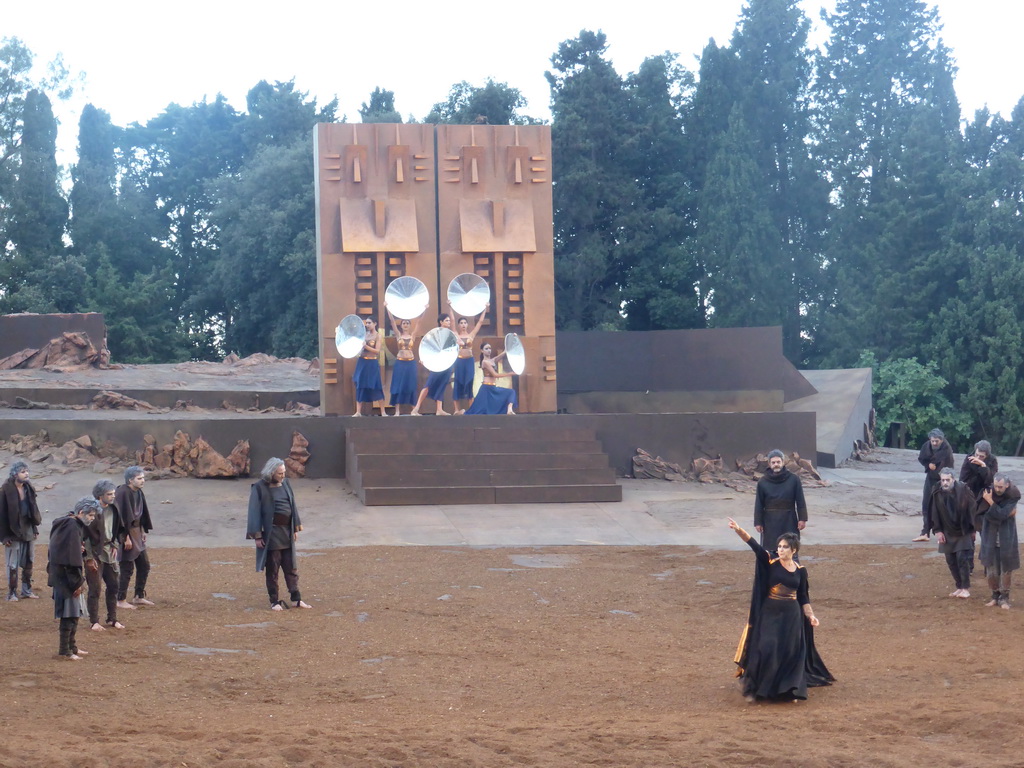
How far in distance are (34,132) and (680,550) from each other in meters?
34.3

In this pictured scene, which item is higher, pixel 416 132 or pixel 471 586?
pixel 416 132

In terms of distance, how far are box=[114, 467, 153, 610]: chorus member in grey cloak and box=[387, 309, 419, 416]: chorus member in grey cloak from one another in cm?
848

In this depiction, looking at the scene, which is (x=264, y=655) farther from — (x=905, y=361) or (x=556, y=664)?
(x=905, y=361)

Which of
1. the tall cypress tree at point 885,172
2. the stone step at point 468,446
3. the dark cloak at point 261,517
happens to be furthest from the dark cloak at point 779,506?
the tall cypress tree at point 885,172

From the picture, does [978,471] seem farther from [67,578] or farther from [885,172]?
[885,172]

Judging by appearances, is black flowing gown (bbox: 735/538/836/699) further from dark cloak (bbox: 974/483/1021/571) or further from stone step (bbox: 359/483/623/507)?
stone step (bbox: 359/483/623/507)

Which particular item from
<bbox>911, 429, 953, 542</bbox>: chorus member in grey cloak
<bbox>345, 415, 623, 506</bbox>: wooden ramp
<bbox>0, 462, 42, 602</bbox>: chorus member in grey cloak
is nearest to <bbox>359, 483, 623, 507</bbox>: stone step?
<bbox>345, 415, 623, 506</bbox>: wooden ramp

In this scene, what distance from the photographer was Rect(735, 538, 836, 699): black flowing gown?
8.48 metres

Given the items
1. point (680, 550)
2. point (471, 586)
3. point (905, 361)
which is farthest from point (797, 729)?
point (905, 361)

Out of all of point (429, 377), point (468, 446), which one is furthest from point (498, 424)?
point (429, 377)

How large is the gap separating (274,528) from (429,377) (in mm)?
8792

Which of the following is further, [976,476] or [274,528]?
[976,476]

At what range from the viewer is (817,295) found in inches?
1581

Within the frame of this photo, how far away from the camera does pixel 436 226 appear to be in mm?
21031
